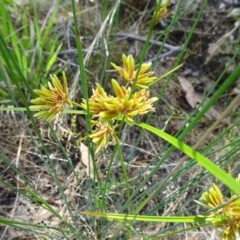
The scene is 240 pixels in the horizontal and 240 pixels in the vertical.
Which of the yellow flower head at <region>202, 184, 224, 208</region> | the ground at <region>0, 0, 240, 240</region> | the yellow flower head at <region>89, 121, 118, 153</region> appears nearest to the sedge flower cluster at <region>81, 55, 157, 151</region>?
the yellow flower head at <region>89, 121, 118, 153</region>

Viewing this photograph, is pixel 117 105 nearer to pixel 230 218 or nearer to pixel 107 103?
pixel 107 103

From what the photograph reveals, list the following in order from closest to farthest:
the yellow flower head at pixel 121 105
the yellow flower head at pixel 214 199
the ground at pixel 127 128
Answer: the yellow flower head at pixel 121 105
the yellow flower head at pixel 214 199
the ground at pixel 127 128

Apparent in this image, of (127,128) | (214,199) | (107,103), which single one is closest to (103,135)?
(107,103)

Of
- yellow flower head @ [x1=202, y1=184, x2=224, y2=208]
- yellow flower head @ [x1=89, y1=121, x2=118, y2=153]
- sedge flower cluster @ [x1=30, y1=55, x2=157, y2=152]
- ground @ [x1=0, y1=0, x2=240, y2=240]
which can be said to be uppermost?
sedge flower cluster @ [x1=30, y1=55, x2=157, y2=152]

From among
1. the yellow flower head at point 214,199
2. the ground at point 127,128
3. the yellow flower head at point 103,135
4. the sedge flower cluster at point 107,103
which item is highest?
the sedge flower cluster at point 107,103

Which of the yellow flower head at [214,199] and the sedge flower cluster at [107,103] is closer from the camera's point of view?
the sedge flower cluster at [107,103]

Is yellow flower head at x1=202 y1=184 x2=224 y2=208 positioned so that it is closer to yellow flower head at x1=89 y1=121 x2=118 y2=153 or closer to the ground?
yellow flower head at x1=89 y1=121 x2=118 y2=153

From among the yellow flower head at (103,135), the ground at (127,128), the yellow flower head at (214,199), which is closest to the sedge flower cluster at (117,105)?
the yellow flower head at (103,135)

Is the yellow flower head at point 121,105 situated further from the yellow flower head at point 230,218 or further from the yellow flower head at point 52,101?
the yellow flower head at point 230,218
